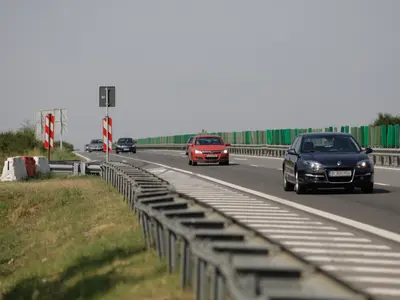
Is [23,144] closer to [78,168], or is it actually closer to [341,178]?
[78,168]

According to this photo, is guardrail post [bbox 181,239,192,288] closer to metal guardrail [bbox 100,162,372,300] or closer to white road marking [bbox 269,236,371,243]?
metal guardrail [bbox 100,162,372,300]

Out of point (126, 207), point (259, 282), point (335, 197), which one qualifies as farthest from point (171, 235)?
point (335, 197)

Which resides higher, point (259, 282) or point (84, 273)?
point (259, 282)

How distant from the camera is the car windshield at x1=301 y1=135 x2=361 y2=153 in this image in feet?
72.4

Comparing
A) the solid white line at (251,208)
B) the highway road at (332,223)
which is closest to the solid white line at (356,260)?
the highway road at (332,223)

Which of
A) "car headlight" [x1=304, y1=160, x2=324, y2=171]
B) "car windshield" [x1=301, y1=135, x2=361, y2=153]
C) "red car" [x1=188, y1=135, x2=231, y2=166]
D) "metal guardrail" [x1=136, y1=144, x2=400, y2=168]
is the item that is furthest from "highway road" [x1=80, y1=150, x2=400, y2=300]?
"red car" [x1=188, y1=135, x2=231, y2=166]

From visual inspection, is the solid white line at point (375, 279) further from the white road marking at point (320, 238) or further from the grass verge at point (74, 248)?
the white road marking at point (320, 238)

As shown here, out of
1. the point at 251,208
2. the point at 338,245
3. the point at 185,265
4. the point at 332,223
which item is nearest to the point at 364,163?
the point at 251,208

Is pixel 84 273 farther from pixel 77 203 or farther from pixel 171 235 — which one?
pixel 77 203

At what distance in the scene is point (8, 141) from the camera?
161 ft

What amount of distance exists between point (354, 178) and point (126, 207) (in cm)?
590

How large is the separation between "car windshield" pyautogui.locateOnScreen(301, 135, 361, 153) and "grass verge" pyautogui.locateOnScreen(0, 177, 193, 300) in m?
4.65

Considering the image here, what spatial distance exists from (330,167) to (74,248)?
8.57m

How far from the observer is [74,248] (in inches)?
547
